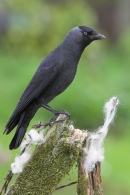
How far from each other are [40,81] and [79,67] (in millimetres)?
10534

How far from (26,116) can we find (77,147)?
2118mm

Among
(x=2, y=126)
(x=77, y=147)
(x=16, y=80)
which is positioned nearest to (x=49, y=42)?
(x=16, y=80)

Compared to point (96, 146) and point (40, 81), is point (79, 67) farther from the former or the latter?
point (96, 146)

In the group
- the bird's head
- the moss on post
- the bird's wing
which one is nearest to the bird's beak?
the bird's head

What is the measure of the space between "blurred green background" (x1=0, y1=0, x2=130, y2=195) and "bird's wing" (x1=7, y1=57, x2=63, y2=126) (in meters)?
1.45

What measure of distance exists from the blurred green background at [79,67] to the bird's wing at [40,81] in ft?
4.76

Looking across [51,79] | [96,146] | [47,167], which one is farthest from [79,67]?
[47,167]

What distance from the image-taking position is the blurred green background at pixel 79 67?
10.2 metres

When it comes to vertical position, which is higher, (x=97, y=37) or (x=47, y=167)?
(x=97, y=37)

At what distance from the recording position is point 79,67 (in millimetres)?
16656

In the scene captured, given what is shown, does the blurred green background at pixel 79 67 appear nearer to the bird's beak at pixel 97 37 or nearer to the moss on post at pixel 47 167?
the bird's beak at pixel 97 37

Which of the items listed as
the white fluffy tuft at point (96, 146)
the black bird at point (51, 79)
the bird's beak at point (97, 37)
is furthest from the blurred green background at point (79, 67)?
the white fluffy tuft at point (96, 146)

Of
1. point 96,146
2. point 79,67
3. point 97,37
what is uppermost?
point 79,67

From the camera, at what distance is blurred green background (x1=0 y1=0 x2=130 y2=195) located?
10195 mm
